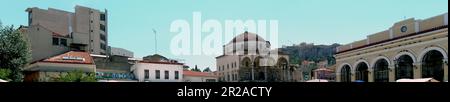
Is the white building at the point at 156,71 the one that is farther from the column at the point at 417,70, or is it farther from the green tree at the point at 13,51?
the column at the point at 417,70

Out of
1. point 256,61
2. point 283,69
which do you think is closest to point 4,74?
point 256,61

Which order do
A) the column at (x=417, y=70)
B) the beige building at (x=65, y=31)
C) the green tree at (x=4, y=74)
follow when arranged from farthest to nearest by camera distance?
the beige building at (x=65, y=31)
the column at (x=417, y=70)
the green tree at (x=4, y=74)

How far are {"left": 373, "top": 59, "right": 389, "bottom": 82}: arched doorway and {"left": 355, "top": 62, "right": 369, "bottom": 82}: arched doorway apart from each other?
32.9 inches

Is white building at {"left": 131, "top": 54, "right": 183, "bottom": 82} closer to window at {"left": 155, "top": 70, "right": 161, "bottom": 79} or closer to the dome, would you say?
window at {"left": 155, "top": 70, "right": 161, "bottom": 79}

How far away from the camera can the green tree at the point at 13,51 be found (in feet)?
80.6

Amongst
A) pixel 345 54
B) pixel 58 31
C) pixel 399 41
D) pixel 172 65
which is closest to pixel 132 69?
pixel 172 65

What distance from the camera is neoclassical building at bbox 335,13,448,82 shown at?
80.8 ft

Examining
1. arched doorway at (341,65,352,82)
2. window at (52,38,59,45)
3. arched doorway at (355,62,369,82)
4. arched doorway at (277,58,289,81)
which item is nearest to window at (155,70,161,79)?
window at (52,38,59,45)

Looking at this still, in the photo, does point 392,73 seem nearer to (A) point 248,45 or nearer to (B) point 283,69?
(B) point 283,69

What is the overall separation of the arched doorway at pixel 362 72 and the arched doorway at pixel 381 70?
84 cm

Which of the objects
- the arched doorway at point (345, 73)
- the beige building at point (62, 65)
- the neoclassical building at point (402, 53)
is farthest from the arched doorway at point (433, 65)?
the beige building at point (62, 65)

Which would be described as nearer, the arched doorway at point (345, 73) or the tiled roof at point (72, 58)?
the tiled roof at point (72, 58)
